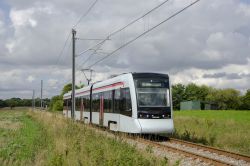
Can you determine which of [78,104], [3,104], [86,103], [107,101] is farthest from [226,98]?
[107,101]

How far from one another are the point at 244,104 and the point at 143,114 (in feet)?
384

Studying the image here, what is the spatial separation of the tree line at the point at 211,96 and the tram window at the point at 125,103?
11450 centimetres

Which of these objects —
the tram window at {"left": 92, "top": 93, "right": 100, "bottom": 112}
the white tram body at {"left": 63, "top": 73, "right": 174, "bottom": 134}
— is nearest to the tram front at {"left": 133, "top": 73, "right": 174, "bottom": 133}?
the white tram body at {"left": 63, "top": 73, "right": 174, "bottom": 134}

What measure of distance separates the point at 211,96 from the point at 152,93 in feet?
426

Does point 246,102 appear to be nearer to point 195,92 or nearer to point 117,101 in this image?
point 195,92

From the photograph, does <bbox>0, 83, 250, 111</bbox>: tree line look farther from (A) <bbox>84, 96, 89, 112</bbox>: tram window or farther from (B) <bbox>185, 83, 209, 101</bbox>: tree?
(A) <bbox>84, 96, 89, 112</bbox>: tram window

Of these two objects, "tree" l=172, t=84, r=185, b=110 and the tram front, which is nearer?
the tram front

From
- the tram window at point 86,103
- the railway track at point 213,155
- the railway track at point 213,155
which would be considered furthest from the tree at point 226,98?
the railway track at point 213,155

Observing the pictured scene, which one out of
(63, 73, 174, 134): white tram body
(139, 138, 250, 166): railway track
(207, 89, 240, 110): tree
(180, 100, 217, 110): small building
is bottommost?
(139, 138, 250, 166): railway track

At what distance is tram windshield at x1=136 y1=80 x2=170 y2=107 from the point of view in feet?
67.6

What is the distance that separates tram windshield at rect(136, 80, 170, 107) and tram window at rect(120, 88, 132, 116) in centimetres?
67

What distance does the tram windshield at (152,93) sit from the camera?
20609 mm

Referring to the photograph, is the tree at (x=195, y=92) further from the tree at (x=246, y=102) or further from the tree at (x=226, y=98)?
the tree at (x=246, y=102)

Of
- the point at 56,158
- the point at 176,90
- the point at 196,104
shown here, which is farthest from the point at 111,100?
the point at 176,90
